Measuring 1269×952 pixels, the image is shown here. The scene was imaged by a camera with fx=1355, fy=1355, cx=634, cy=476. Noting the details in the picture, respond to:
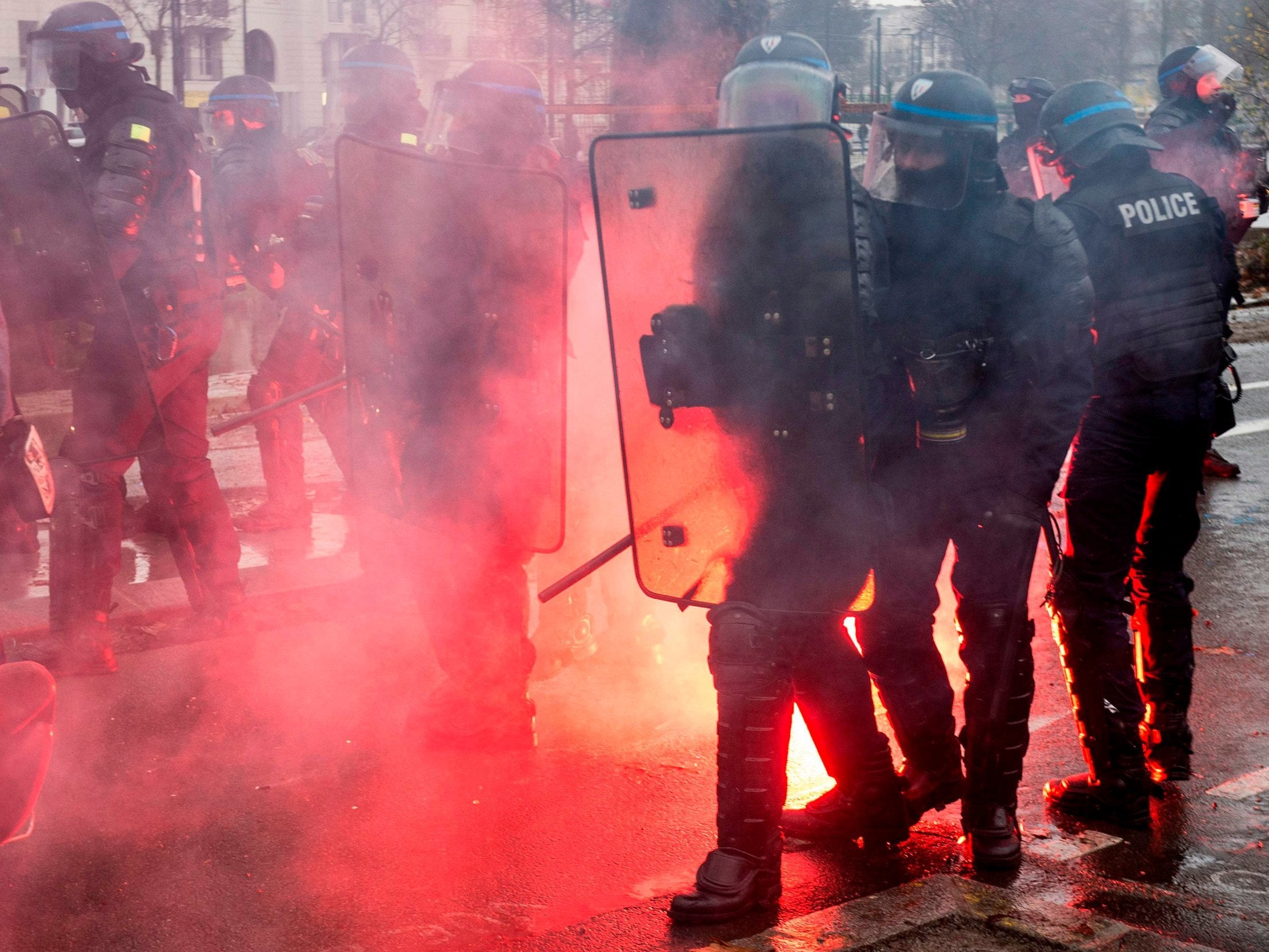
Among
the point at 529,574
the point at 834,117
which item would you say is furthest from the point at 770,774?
the point at 529,574

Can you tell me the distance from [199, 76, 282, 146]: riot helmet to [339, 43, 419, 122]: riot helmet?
1009mm

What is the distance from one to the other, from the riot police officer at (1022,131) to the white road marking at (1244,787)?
5627 mm

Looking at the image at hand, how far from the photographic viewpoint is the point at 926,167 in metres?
3.06

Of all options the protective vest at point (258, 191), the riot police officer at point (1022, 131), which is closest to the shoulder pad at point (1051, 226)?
the protective vest at point (258, 191)

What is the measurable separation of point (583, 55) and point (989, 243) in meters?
5.16

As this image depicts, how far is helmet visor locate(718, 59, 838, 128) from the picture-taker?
9.96 ft

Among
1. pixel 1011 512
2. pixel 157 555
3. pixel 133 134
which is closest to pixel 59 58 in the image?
pixel 133 134

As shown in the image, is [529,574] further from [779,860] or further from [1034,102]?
[1034,102]

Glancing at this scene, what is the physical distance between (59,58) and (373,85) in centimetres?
140

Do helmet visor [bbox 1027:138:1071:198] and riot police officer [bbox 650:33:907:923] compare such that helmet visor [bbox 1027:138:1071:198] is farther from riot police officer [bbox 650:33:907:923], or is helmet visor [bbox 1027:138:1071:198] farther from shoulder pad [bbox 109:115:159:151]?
shoulder pad [bbox 109:115:159:151]

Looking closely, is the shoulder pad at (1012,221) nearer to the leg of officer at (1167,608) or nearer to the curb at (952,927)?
the leg of officer at (1167,608)

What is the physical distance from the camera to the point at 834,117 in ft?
10.3

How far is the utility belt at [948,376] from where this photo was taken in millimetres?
3066

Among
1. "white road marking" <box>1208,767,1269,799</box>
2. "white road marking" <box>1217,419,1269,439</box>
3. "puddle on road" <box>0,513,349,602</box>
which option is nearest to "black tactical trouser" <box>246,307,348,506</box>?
"puddle on road" <box>0,513,349,602</box>
